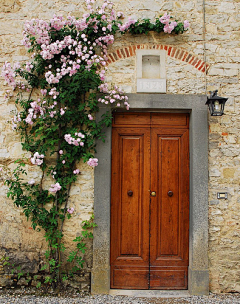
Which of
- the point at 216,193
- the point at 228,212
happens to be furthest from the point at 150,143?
the point at 228,212

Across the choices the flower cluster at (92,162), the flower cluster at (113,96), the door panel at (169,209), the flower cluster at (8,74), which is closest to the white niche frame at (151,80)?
the flower cluster at (113,96)

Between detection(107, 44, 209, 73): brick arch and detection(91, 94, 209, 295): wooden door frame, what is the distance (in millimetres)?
431

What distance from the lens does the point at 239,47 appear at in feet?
12.9

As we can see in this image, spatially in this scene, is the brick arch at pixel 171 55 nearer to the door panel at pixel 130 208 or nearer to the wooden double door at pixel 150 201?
the wooden double door at pixel 150 201

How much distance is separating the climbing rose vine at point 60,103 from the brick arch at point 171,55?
15cm

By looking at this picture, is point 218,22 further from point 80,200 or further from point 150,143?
point 80,200

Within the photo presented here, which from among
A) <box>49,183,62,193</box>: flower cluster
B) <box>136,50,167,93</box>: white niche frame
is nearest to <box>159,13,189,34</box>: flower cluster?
<box>136,50,167,93</box>: white niche frame

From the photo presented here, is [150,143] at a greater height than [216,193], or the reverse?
[150,143]

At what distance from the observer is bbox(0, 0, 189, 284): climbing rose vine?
12.2ft

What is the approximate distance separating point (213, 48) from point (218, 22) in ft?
1.20

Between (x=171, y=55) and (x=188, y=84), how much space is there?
454mm

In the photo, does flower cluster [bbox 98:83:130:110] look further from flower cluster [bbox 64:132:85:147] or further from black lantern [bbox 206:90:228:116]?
black lantern [bbox 206:90:228:116]

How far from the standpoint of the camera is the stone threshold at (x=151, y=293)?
12.3 feet

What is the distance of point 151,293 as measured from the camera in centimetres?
382
